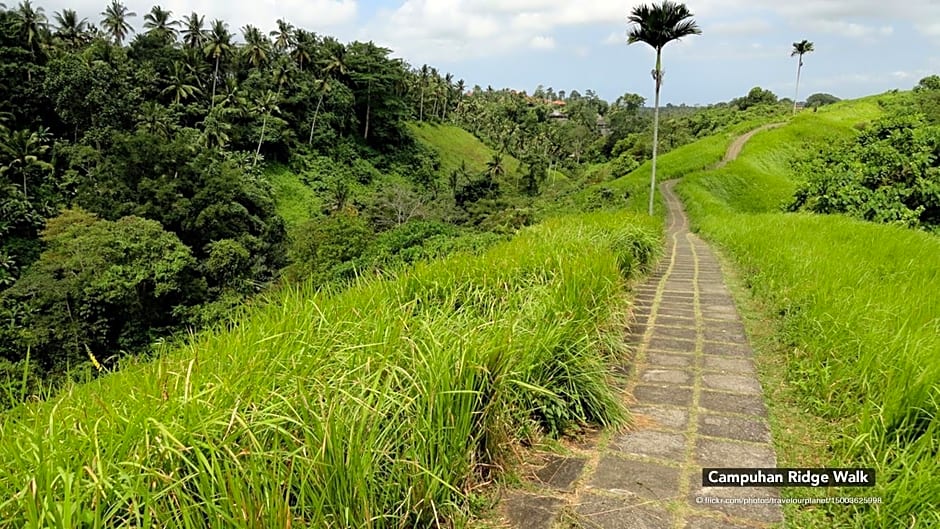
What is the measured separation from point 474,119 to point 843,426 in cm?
6909

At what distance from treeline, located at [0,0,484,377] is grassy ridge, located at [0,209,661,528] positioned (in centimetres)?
202

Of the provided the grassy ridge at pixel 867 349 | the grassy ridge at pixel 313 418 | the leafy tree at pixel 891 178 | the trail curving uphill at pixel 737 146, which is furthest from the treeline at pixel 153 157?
the trail curving uphill at pixel 737 146

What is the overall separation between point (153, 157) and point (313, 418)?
27.9 meters

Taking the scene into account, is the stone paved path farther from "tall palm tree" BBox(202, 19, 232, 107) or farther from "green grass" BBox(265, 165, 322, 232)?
"tall palm tree" BBox(202, 19, 232, 107)

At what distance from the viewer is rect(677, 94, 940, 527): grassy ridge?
172 centimetres

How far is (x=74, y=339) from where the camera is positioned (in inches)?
653

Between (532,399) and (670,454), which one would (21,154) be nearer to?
(532,399)

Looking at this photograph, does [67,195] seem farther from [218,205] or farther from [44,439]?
[44,439]

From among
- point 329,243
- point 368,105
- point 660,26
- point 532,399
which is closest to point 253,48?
point 368,105

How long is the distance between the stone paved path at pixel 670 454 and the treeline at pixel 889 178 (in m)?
9.65

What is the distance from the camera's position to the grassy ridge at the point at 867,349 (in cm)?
172

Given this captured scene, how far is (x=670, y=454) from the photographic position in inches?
86.0

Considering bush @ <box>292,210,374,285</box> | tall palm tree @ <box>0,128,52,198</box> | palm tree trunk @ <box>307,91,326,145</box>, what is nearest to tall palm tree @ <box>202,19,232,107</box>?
palm tree trunk @ <box>307,91,326,145</box>

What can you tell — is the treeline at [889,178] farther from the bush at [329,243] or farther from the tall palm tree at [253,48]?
the tall palm tree at [253,48]
